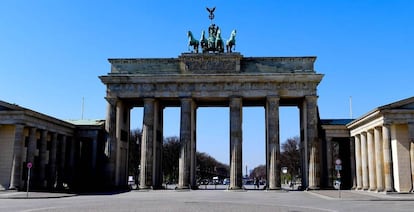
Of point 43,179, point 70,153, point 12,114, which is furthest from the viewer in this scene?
point 70,153

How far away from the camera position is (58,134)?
55688 mm

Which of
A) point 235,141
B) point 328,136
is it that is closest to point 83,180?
point 235,141

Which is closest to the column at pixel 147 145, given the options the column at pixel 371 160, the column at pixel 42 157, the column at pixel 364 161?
the column at pixel 42 157

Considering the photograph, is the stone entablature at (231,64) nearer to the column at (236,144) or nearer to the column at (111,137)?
the column at (236,144)

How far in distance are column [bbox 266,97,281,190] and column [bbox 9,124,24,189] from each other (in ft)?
96.5

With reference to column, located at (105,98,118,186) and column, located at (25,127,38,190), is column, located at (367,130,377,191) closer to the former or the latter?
column, located at (105,98,118,186)

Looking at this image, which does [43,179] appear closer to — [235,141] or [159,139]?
[159,139]

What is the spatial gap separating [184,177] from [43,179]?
17068 mm

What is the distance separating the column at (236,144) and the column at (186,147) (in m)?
5.45

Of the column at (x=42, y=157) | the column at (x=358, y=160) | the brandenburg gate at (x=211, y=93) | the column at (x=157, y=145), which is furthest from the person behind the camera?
the column at (x=157, y=145)

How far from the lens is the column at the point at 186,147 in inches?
2201

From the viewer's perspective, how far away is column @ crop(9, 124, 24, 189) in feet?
146

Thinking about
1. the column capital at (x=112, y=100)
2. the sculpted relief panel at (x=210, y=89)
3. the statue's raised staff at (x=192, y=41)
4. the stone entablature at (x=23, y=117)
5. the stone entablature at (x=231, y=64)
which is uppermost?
the statue's raised staff at (x=192, y=41)

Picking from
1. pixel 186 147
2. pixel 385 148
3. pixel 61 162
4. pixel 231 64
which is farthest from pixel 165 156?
pixel 385 148
